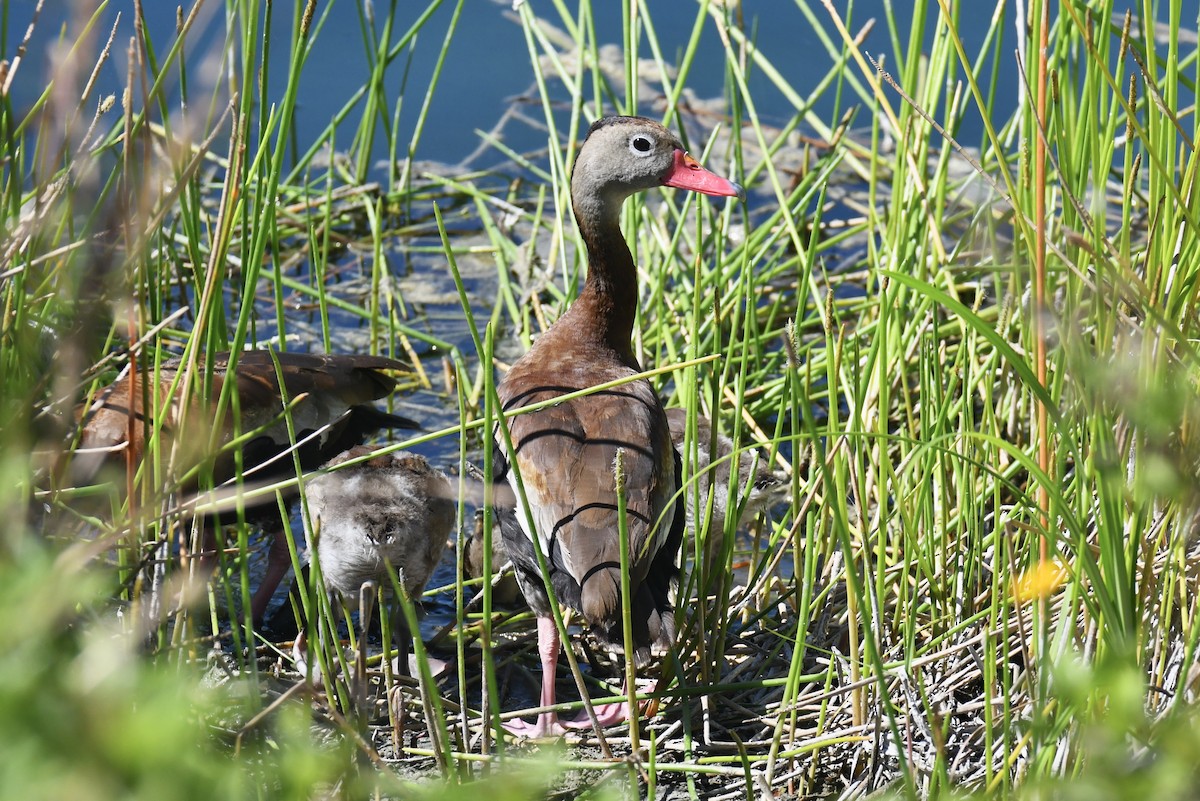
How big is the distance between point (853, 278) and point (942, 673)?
244cm

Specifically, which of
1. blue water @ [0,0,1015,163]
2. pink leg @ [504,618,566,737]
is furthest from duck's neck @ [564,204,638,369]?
blue water @ [0,0,1015,163]

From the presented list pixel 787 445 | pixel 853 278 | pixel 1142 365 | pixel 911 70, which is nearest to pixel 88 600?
pixel 1142 365

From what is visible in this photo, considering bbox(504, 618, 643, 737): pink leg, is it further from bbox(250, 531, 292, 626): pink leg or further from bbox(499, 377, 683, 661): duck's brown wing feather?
bbox(250, 531, 292, 626): pink leg

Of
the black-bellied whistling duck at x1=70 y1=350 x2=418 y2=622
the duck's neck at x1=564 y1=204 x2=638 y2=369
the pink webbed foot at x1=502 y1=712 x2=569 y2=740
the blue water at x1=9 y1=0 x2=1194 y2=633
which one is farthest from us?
the blue water at x1=9 y1=0 x2=1194 y2=633

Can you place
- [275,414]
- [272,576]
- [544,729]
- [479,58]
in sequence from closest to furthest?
[544,729] < [275,414] < [272,576] < [479,58]

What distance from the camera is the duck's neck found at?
10.5 feet

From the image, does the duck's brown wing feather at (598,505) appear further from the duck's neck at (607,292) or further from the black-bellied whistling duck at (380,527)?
the duck's neck at (607,292)

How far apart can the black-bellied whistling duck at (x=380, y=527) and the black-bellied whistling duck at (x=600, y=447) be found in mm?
196

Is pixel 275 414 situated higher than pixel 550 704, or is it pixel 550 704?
pixel 275 414

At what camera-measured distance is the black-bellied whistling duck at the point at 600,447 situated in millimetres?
2494

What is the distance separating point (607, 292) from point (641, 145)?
40 cm

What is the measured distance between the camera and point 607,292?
127 inches

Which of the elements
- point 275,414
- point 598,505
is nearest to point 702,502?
point 598,505

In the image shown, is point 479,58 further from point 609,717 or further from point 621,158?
point 609,717
